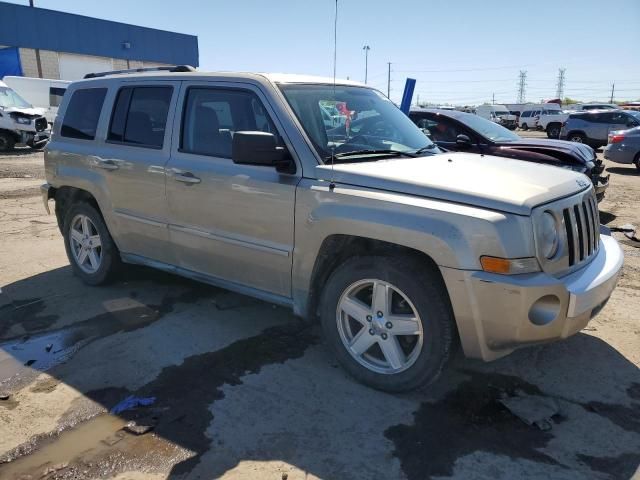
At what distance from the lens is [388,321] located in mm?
3273

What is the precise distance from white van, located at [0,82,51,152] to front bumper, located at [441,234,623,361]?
1869cm

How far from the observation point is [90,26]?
37.8m

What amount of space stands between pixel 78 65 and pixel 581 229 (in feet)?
137


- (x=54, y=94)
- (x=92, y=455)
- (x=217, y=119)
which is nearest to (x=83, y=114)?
(x=217, y=119)

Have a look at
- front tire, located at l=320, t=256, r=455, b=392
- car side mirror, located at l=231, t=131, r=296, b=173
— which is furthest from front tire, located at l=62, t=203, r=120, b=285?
front tire, located at l=320, t=256, r=455, b=392

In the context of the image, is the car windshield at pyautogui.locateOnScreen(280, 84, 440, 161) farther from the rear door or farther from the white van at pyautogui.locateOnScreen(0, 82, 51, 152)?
the white van at pyautogui.locateOnScreen(0, 82, 51, 152)

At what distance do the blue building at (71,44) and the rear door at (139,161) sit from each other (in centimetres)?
3458

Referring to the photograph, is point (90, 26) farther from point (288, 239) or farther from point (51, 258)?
point (288, 239)

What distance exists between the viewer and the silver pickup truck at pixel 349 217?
2.87 meters

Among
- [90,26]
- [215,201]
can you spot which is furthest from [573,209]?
[90,26]

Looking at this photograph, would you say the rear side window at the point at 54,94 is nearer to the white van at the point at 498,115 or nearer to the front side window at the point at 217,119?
the front side window at the point at 217,119

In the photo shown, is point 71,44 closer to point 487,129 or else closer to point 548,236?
point 487,129

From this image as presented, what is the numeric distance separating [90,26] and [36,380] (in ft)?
133

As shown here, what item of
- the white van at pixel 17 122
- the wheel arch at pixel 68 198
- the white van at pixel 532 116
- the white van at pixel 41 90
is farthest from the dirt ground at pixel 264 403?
the white van at pixel 532 116
